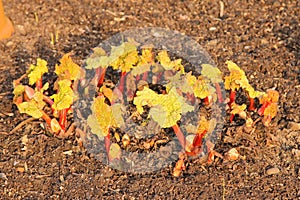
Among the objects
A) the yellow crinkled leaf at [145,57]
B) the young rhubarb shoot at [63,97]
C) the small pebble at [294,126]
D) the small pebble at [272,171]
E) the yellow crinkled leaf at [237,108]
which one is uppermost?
the yellow crinkled leaf at [145,57]

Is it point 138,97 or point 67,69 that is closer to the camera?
point 138,97

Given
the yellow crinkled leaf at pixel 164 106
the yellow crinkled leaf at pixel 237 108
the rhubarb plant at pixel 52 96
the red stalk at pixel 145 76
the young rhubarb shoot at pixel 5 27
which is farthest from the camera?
the young rhubarb shoot at pixel 5 27

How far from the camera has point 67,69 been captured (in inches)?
118

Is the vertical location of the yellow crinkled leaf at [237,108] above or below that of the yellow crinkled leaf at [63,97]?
below

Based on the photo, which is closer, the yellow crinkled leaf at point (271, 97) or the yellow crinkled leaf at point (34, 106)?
the yellow crinkled leaf at point (34, 106)

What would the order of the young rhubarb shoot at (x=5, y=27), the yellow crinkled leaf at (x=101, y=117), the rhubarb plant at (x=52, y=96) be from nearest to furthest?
the yellow crinkled leaf at (x=101, y=117) → the rhubarb plant at (x=52, y=96) → the young rhubarb shoot at (x=5, y=27)

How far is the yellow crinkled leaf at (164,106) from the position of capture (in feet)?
8.50

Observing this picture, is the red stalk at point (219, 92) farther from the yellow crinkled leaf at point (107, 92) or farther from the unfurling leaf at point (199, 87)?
the yellow crinkled leaf at point (107, 92)

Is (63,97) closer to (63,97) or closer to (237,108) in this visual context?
(63,97)

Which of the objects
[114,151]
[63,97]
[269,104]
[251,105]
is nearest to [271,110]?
[269,104]

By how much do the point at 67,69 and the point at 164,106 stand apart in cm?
67

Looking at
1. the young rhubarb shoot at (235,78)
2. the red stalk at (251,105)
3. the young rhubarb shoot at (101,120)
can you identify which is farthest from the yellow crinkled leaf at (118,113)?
the red stalk at (251,105)

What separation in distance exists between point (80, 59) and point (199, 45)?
790 mm

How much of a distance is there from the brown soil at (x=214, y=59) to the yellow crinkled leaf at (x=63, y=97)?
275 millimetres
